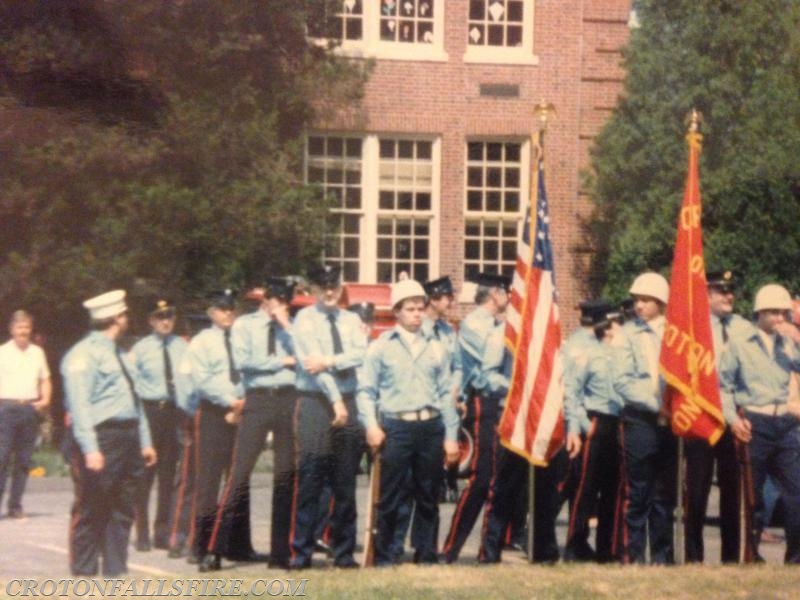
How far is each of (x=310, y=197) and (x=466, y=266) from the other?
10.4 ft

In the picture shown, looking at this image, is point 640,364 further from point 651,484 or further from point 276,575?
point 276,575

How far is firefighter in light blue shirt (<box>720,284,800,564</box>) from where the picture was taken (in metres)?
10.9

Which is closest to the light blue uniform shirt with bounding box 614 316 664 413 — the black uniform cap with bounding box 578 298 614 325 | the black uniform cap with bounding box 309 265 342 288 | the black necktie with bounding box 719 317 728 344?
the black necktie with bounding box 719 317 728 344

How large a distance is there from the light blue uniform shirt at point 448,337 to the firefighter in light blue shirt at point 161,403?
4.95 feet

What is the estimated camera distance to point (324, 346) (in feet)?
33.1

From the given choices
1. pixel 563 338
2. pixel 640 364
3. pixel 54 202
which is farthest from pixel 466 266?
pixel 54 202

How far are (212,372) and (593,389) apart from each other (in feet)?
7.88

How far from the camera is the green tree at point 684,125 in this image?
436 inches

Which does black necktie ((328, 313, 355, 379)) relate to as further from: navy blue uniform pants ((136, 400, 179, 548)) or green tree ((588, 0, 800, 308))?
green tree ((588, 0, 800, 308))

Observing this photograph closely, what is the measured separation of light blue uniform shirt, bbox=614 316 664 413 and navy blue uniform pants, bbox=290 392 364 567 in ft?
5.26

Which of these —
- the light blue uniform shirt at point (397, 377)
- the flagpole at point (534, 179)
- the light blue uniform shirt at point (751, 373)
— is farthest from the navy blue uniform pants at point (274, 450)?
the light blue uniform shirt at point (751, 373)

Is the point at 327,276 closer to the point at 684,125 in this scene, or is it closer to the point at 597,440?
the point at 597,440

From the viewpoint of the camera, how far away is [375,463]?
34.0ft

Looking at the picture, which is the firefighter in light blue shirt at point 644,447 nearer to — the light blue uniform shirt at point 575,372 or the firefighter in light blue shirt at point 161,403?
the light blue uniform shirt at point 575,372
